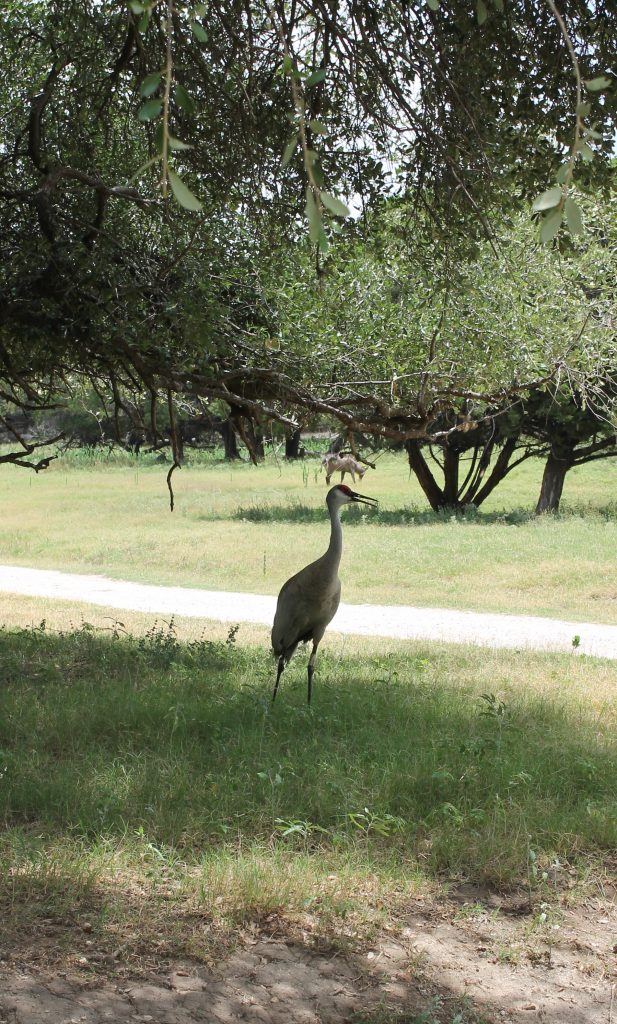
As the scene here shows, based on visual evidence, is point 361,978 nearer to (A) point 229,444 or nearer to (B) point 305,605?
(B) point 305,605

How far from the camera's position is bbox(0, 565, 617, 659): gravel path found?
11.7 m

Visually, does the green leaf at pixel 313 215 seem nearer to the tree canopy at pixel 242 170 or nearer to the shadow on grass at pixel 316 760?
the shadow on grass at pixel 316 760

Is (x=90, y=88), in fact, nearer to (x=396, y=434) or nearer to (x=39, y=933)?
(x=396, y=434)

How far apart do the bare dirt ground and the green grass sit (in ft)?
29.3

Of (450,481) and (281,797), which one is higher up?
(450,481)

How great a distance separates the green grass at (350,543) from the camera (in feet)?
50.1

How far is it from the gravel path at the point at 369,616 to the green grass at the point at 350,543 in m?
0.61

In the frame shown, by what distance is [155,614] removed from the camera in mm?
13602

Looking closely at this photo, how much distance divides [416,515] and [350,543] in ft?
17.2

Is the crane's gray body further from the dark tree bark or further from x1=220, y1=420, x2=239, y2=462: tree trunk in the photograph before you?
x1=220, y1=420, x2=239, y2=462: tree trunk

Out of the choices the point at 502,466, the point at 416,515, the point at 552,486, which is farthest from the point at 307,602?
the point at 552,486

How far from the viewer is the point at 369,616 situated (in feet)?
44.1

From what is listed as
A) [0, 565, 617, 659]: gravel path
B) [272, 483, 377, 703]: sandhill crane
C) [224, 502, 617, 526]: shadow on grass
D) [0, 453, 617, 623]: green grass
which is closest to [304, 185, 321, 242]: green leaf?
[272, 483, 377, 703]: sandhill crane

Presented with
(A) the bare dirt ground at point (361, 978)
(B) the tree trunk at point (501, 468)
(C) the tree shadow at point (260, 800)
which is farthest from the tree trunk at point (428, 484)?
(A) the bare dirt ground at point (361, 978)
